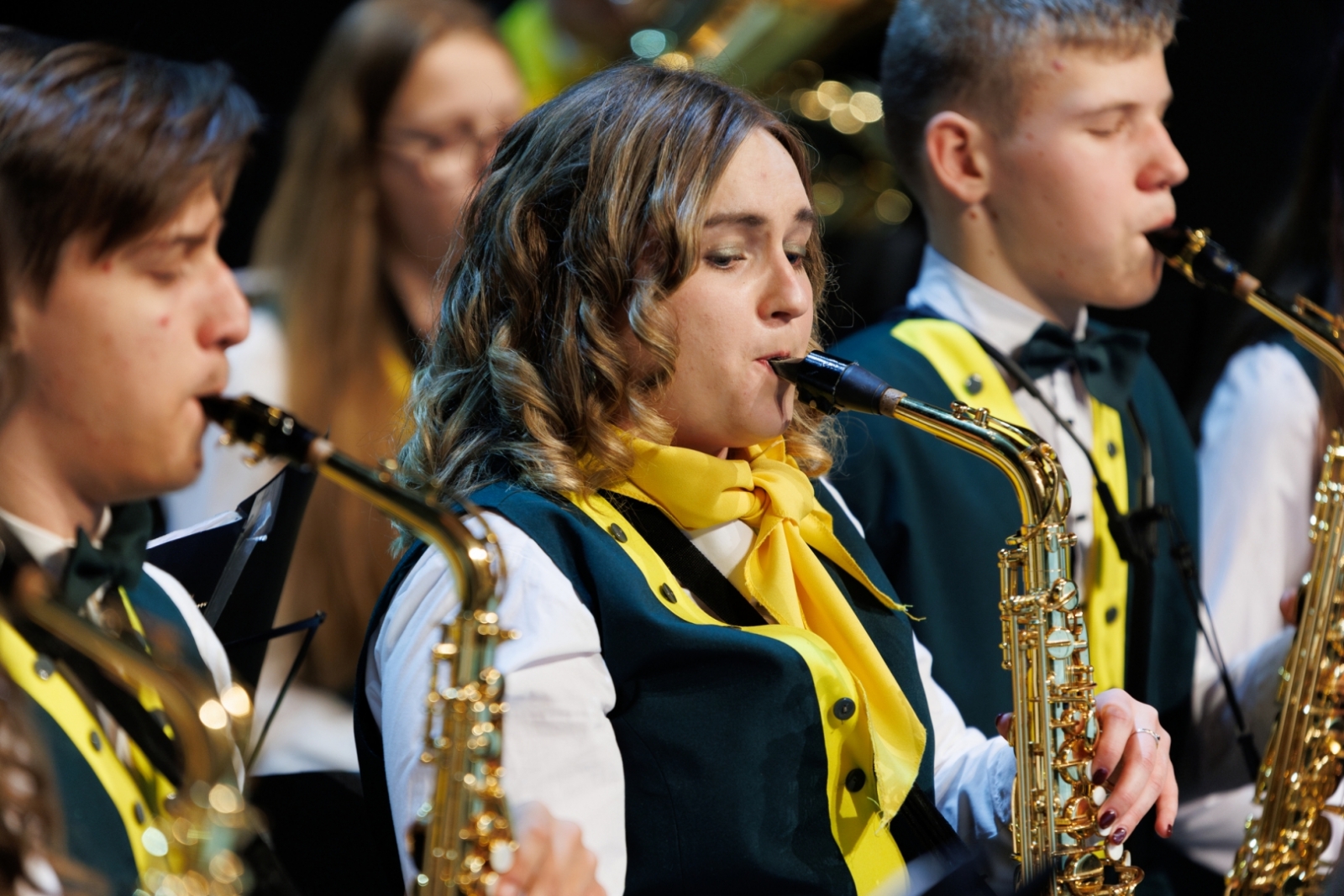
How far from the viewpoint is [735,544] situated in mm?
1668

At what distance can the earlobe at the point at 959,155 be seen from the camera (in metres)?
2.29

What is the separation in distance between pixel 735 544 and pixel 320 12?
213cm

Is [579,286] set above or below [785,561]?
above

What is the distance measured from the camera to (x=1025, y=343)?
2.30 meters

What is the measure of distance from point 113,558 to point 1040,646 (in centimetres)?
99

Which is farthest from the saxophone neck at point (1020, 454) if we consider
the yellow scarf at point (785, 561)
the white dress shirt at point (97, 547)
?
the white dress shirt at point (97, 547)

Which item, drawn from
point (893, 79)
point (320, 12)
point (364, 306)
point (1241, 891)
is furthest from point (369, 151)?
point (1241, 891)

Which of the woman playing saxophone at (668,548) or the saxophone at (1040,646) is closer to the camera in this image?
the woman playing saxophone at (668,548)

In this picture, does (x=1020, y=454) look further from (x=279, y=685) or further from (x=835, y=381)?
(x=279, y=685)

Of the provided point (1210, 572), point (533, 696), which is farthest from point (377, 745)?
point (1210, 572)

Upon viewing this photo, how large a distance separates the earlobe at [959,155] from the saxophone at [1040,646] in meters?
0.67

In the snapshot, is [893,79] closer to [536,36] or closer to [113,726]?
[536,36]

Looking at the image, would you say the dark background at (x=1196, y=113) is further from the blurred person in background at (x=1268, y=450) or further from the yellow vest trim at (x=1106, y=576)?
the yellow vest trim at (x=1106, y=576)

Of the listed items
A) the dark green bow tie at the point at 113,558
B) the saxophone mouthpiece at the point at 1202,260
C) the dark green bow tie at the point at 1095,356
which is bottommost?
the dark green bow tie at the point at 113,558
